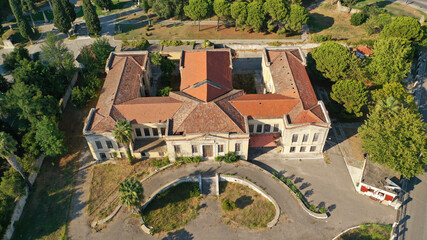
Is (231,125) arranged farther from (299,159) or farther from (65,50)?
(65,50)

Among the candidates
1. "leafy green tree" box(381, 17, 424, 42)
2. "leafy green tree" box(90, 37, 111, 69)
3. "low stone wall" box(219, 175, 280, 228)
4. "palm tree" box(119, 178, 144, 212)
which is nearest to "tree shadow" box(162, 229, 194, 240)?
"palm tree" box(119, 178, 144, 212)

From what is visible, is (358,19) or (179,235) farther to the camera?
(358,19)

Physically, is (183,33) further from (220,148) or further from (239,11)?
(220,148)

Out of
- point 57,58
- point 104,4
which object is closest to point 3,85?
point 57,58

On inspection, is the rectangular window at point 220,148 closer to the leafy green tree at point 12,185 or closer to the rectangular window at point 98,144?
the rectangular window at point 98,144

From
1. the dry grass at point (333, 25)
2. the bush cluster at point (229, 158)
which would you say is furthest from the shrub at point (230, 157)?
the dry grass at point (333, 25)

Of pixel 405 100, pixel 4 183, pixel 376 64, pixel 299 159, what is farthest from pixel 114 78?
pixel 405 100
